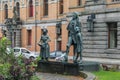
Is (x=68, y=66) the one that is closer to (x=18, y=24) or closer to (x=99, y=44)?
(x=99, y=44)

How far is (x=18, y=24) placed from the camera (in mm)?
52719

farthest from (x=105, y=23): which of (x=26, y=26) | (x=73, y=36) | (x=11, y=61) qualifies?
(x=11, y=61)

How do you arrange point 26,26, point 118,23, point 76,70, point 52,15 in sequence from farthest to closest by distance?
point 26,26, point 52,15, point 118,23, point 76,70

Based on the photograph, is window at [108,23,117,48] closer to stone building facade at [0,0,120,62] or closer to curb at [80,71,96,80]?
stone building facade at [0,0,120,62]

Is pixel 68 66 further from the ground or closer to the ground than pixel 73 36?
closer to the ground

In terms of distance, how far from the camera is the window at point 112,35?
107ft

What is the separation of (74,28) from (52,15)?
2664 cm

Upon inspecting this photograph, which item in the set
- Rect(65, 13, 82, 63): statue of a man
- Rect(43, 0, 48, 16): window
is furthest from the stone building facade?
Rect(65, 13, 82, 63): statue of a man

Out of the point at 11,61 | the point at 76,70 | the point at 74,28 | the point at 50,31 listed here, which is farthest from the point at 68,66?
the point at 50,31

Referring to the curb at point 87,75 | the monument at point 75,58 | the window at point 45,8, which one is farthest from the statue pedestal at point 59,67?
Result: the window at point 45,8

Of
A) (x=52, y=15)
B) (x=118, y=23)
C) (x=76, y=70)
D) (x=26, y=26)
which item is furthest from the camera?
(x=26, y=26)

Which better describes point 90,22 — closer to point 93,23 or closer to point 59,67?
point 93,23

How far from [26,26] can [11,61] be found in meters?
42.2

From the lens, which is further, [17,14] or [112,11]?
[17,14]
